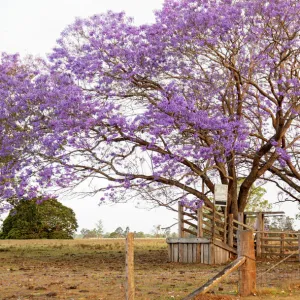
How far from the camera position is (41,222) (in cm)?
3681

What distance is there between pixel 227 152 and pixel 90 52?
6352mm

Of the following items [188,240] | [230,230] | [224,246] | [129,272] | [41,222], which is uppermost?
[41,222]

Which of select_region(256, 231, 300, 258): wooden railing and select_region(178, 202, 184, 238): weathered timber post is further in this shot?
select_region(256, 231, 300, 258): wooden railing

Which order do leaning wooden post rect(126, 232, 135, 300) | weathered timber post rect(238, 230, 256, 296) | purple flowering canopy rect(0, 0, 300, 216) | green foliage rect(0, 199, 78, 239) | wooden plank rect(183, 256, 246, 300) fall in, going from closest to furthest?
leaning wooden post rect(126, 232, 135, 300), wooden plank rect(183, 256, 246, 300), weathered timber post rect(238, 230, 256, 296), purple flowering canopy rect(0, 0, 300, 216), green foliage rect(0, 199, 78, 239)

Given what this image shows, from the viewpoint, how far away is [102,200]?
2370 cm

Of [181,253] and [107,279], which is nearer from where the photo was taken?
[107,279]

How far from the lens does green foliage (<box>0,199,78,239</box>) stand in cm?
3584

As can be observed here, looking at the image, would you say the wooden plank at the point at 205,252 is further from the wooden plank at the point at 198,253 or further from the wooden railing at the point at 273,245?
the wooden railing at the point at 273,245

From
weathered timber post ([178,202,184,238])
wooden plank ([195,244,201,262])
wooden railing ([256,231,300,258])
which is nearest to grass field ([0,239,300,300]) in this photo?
wooden plank ([195,244,201,262])

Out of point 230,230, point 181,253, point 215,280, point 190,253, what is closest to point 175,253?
point 181,253

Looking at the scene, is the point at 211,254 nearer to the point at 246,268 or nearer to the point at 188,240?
the point at 188,240

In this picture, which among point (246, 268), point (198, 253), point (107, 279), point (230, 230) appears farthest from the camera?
point (230, 230)

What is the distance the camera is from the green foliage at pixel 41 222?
35.8 metres

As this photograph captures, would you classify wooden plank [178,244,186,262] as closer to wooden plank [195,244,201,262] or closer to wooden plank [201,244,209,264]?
wooden plank [195,244,201,262]
